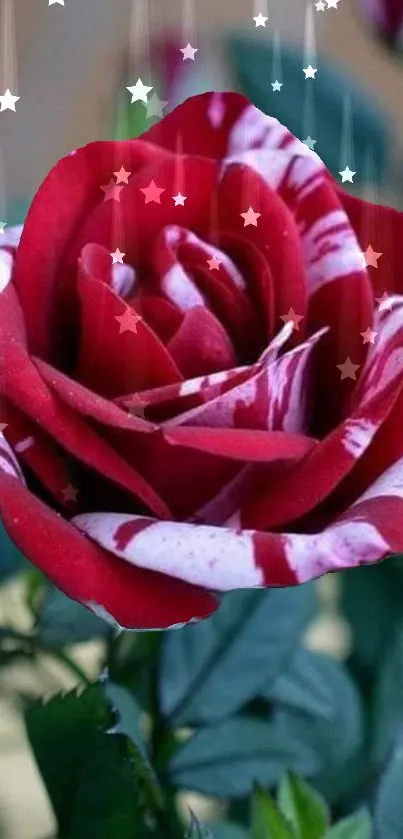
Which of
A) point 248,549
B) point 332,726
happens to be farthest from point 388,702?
point 248,549

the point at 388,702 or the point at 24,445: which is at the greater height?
the point at 24,445

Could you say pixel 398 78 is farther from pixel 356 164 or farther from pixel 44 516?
pixel 44 516

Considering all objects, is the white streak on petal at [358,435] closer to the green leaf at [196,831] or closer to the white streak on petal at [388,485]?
the white streak on petal at [388,485]

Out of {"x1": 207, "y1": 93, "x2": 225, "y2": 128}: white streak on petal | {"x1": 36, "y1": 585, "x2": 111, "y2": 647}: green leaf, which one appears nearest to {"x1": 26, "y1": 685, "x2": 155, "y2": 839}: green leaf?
{"x1": 36, "y1": 585, "x2": 111, "y2": 647}: green leaf

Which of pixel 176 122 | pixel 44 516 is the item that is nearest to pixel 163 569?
pixel 44 516

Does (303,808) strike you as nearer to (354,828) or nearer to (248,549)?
(354,828)

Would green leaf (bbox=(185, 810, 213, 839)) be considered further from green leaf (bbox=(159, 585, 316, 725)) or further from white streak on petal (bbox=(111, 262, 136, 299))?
white streak on petal (bbox=(111, 262, 136, 299))
